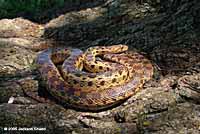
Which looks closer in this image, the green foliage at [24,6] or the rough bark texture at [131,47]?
the rough bark texture at [131,47]

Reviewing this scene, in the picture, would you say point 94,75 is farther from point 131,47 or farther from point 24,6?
point 24,6

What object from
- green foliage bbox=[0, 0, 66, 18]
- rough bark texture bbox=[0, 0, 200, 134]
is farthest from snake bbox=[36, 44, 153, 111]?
green foliage bbox=[0, 0, 66, 18]

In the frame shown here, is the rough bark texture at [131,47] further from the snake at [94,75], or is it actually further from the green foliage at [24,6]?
the green foliage at [24,6]

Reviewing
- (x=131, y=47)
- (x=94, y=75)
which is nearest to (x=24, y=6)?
(x=131, y=47)

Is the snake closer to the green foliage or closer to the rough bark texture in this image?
the rough bark texture

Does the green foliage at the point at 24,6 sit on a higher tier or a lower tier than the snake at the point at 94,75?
higher

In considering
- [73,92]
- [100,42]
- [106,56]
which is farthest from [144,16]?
[73,92]

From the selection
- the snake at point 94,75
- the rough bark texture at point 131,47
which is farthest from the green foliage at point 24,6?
the snake at point 94,75
